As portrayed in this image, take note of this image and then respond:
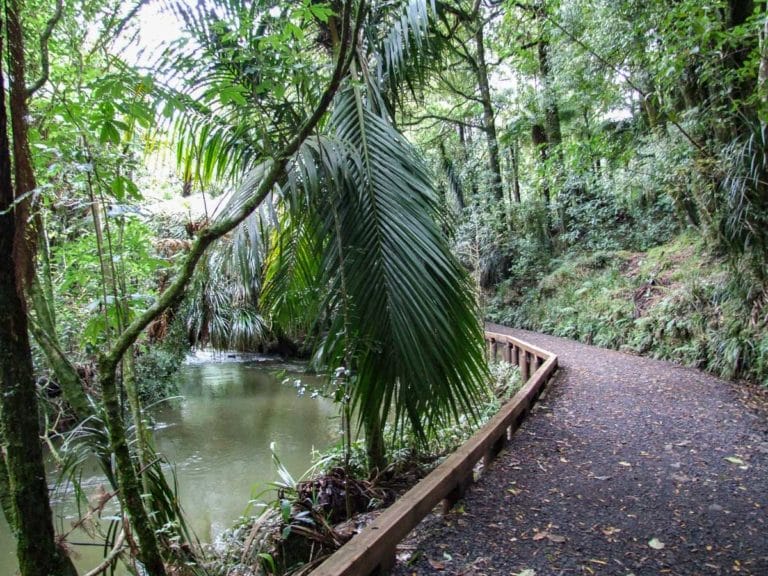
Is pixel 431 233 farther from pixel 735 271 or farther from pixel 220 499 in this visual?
pixel 735 271

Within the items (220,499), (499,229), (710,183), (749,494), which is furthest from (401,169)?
(499,229)

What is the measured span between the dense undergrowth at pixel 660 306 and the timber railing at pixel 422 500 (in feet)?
9.64

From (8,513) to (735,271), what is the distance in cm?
738

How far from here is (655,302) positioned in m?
8.47

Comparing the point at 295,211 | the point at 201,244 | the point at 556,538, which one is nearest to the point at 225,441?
the point at 556,538

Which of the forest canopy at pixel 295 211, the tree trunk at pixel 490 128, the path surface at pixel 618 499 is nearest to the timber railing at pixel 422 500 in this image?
the path surface at pixel 618 499

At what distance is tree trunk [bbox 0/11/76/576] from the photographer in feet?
4.76

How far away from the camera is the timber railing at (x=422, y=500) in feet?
6.45

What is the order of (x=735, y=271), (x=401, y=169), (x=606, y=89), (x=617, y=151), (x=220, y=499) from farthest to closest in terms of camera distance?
(x=617, y=151), (x=606, y=89), (x=735, y=271), (x=220, y=499), (x=401, y=169)

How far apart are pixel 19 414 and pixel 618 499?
123 inches

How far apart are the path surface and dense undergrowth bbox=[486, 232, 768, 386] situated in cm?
113

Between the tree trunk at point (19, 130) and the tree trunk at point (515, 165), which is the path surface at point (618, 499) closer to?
the tree trunk at point (19, 130)

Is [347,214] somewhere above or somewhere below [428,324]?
above

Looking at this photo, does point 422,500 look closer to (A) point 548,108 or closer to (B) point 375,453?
(B) point 375,453
